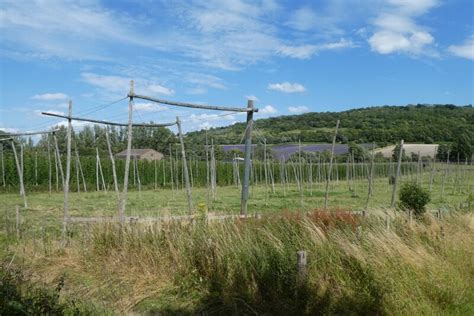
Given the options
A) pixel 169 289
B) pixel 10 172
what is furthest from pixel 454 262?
pixel 10 172

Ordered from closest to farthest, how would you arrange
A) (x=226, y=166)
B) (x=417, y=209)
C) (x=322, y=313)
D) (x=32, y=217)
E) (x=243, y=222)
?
1. (x=322, y=313)
2. (x=243, y=222)
3. (x=417, y=209)
4. (x=32, y=217)
5. (x=226, y=166)

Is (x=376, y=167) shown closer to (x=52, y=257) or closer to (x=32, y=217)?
(x=32, y=217)

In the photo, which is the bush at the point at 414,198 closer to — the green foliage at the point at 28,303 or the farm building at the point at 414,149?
the green foliage at the point at 28,303

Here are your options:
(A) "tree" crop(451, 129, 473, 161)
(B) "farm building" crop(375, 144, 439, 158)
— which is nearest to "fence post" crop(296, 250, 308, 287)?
(B) "farm building" crop(375, 144, 439, 158)

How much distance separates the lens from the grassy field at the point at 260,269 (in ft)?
16.5

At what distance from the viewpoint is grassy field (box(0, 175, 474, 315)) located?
5020 mm

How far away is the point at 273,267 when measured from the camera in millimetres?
5594

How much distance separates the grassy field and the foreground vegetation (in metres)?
0.01

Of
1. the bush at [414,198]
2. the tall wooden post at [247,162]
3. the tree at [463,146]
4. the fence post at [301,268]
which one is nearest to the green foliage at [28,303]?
the fence post at [301,268]

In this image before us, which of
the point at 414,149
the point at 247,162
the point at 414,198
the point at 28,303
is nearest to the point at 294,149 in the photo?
the point at 414,149

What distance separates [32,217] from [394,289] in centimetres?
1175

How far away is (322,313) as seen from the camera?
486 centimetres

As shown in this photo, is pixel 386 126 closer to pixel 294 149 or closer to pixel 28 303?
pixel 294 149

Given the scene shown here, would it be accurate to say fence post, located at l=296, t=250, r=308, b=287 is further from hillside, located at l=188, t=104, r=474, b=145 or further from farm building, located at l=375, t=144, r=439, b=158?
farm building, located at l=375, t=144, r=439, b=158
